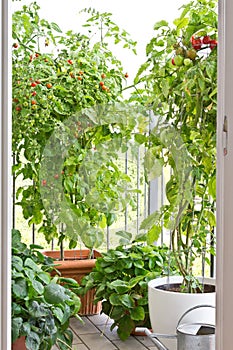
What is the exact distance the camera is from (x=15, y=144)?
1843mm

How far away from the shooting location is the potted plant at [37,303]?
1.79 meters

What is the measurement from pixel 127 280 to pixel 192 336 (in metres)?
0.38

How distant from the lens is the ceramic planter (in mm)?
1944

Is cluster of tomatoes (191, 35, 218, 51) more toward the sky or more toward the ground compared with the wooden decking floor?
more toward the sky

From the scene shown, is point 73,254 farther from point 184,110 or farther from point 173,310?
point 184,110

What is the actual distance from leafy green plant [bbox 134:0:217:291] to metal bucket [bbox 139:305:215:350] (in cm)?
29

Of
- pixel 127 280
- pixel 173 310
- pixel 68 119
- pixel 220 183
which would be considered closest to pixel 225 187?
pixel 220 183

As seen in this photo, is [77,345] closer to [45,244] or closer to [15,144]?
[45,244]

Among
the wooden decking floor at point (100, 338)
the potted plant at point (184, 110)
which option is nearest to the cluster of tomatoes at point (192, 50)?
the potted plant at point (184, 110)

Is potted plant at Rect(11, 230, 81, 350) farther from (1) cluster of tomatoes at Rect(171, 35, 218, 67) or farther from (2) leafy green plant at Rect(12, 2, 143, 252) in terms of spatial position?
(1) cluster of tomatoes at Rect(171, 35, 218, 67)

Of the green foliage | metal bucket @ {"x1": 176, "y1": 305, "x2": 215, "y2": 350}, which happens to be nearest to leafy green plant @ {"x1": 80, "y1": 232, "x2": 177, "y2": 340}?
the green foliage

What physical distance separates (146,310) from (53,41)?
3.13 feet

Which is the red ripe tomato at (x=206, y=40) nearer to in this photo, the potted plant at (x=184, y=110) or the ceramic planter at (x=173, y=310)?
the potted plant at (x=184, y=110)
